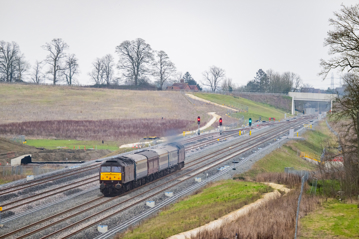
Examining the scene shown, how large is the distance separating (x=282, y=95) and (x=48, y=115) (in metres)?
94.1

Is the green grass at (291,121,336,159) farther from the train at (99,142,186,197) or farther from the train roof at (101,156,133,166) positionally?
the train roof at (101,156,133,166)

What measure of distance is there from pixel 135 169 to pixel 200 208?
746 cm

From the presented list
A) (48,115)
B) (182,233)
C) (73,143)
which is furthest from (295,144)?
(48,115)

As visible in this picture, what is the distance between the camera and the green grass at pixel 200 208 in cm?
1862

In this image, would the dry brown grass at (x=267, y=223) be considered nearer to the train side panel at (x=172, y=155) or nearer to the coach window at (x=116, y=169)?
the coach window at (x=116, y=169)

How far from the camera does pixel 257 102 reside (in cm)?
→ 13275

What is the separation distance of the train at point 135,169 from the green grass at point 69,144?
20.2 meters

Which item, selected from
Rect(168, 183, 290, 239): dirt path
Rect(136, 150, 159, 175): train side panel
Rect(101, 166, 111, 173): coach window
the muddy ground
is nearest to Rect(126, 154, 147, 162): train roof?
Rect(136, 150, 159, 175): train side panel

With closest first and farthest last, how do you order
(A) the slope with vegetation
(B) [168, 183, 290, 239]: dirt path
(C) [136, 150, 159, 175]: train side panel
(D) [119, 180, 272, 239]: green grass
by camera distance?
(B) [168, 183, 290, 239]: dirt path → (D) [119, 180, 272, 239]: green grass → (C) [136, 150, 159, 175]: train side panel → (A) the slope with vegetation

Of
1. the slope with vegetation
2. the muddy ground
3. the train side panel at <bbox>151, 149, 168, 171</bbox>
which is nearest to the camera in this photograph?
the train side panel at <bbox>151, 149, 168, 171</bbox>

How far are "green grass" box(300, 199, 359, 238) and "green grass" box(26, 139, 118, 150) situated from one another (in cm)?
3792

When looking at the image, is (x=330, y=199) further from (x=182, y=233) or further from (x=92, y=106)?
(x=92, y=106)

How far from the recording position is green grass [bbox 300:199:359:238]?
50.3ft

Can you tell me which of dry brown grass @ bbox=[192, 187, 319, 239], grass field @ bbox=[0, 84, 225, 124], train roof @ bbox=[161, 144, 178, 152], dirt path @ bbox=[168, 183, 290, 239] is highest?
grass field @ bbox=[0, 84, 225, 124]
